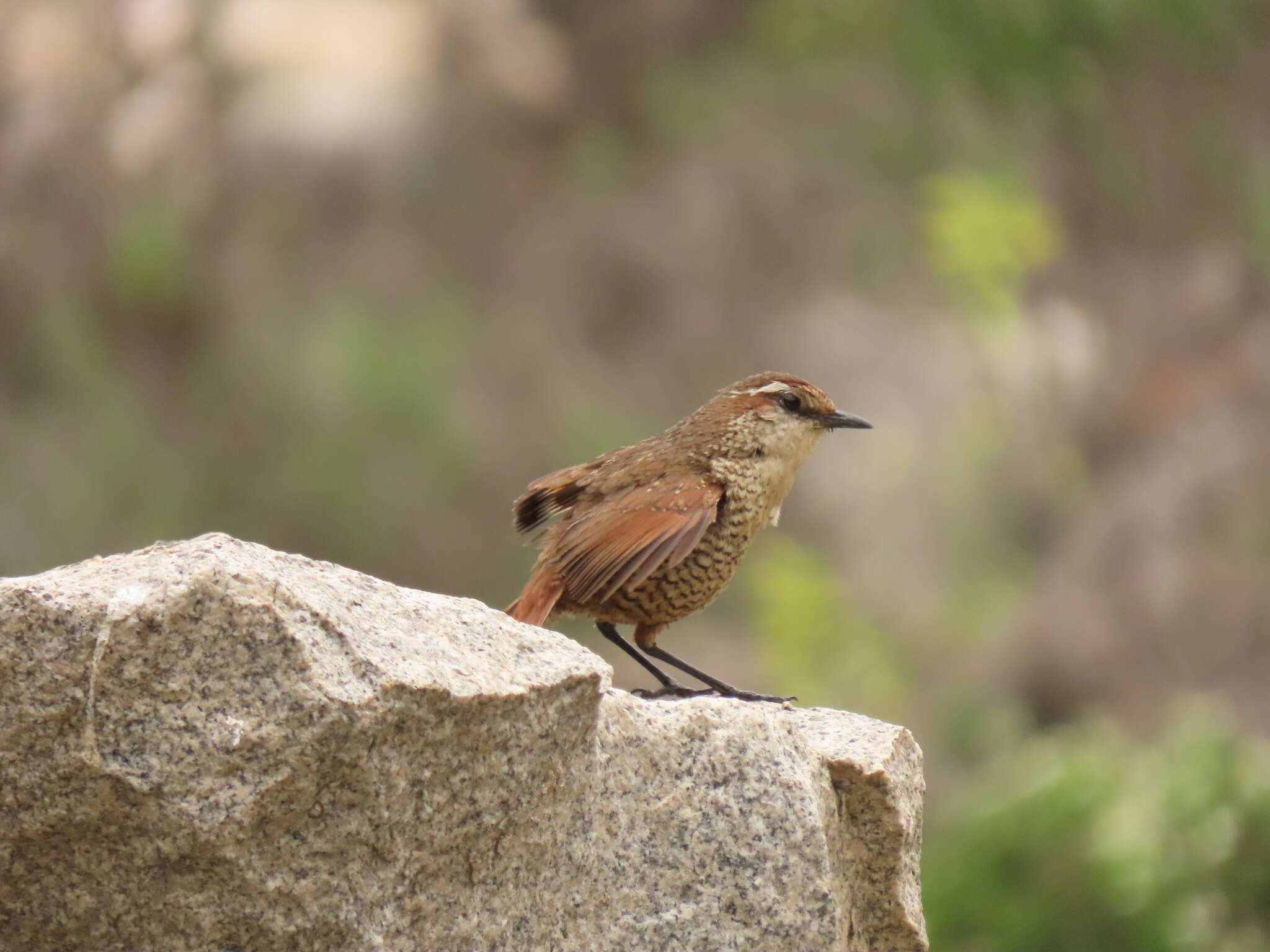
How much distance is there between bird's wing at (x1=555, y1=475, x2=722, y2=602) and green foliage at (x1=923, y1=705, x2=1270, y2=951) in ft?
13.2

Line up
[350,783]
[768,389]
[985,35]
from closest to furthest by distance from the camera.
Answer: [350,783] < [768,389] < [985,35]

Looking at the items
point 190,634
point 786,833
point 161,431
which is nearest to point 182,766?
point 190,634

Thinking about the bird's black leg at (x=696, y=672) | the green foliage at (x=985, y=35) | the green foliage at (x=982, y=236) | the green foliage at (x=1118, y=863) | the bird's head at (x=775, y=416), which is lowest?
the green foliage at (x=1118, y=863)

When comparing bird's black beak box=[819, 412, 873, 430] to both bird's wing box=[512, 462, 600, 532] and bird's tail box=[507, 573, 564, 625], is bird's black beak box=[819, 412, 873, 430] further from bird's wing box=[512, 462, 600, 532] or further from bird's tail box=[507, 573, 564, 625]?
bird's tail box=[507, 573, 564, 625]

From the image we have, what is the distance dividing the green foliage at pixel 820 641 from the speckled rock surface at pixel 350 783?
723 cm

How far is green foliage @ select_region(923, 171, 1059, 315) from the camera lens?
1113 cm

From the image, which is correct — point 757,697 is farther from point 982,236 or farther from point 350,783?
point 982,236

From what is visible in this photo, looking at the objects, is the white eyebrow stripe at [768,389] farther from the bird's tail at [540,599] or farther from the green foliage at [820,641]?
the green foliage at [820,641]

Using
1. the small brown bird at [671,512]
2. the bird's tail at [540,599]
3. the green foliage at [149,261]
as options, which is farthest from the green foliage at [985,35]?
the bird's tail at [540,599]

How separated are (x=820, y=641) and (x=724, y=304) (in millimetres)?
2796

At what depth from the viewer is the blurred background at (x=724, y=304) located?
10.3m

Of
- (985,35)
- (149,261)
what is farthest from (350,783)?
(985,35)

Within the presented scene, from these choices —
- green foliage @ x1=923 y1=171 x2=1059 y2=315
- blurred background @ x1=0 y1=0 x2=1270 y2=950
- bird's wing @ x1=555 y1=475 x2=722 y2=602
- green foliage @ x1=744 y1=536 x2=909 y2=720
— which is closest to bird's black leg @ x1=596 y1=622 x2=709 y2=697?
bird's wing @ x1=555 y1=475 x2=722 y2=602

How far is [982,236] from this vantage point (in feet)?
36.8
